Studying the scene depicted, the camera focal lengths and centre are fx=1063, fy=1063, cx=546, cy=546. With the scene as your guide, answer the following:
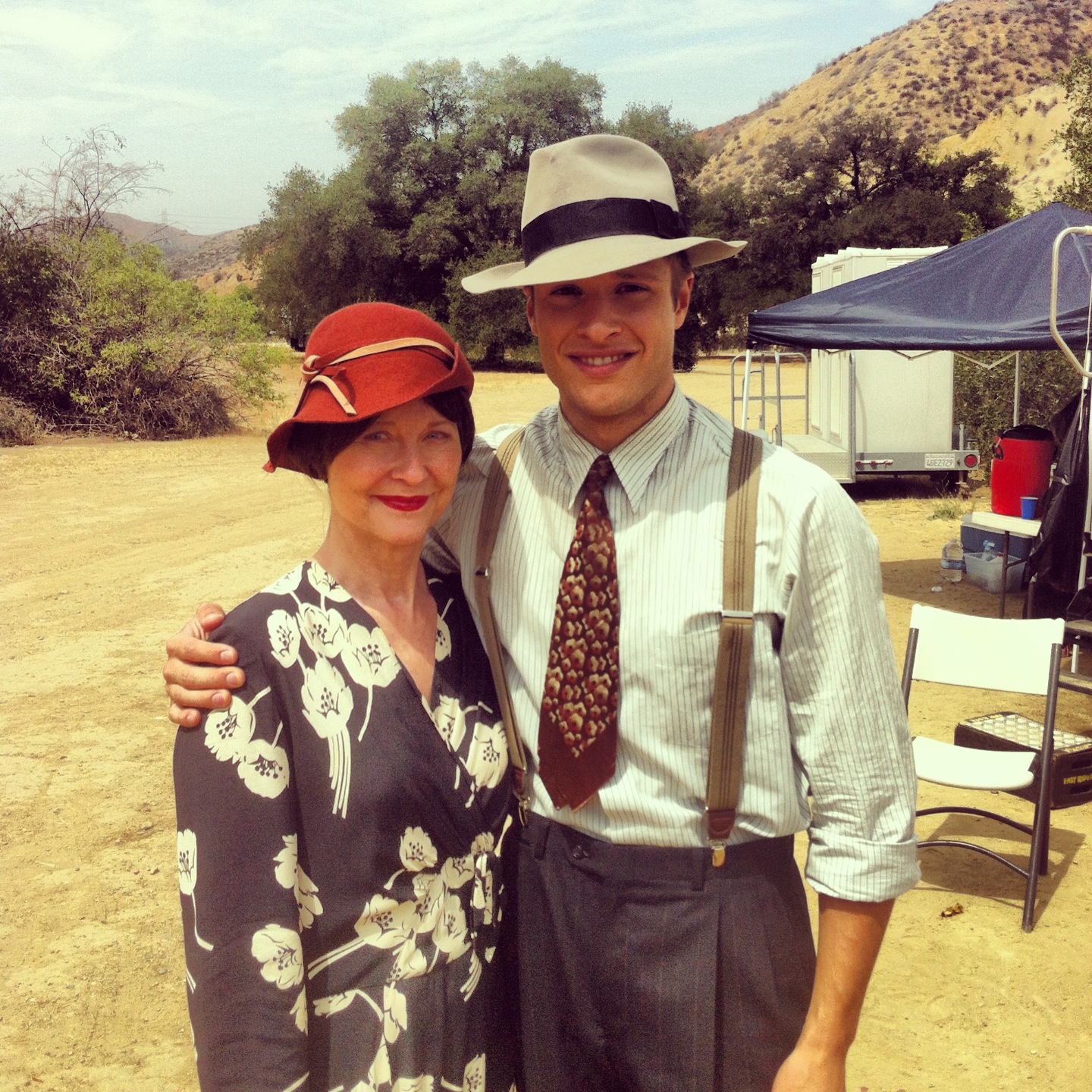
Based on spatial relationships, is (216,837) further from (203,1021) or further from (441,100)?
(441,100)

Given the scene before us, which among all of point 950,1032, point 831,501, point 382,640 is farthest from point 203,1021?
point 950,1032

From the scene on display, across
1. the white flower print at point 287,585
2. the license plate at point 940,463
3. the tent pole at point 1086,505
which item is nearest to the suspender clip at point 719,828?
the white flower print at point 287,585

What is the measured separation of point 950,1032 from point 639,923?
2.14m

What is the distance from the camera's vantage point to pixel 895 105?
64.2 m

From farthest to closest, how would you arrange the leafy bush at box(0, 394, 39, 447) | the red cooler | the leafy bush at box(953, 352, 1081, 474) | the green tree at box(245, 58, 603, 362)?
the green tree at box(245, 58, 603, 362)
the leafy bush at box(0, 394, 39, 447)
the leafy bush at box(953, 352, 1081, 474)
the red cooler

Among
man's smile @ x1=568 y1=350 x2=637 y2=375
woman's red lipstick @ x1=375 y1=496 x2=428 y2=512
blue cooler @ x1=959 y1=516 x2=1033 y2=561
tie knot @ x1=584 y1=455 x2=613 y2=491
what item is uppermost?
man's smile @ x1=568 y1=350 x2=637 y2=375

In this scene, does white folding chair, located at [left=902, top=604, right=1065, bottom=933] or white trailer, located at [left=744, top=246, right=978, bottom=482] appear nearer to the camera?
white folding chair, located at [left=902, top=604, right=1065, bottom=933]

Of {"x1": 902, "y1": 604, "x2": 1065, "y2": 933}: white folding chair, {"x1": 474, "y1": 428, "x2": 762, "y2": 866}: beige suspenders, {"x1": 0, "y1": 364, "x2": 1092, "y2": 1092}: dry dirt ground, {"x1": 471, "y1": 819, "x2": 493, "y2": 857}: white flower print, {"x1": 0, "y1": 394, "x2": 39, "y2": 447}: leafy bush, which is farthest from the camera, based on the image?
{"x1": 0, "y1": 394, "x2": 39, "y2": 447}: leafy bush

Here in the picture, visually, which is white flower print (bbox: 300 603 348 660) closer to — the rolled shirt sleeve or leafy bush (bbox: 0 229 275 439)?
the rolled shirt sleeve

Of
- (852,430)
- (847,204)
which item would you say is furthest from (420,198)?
(852,430)

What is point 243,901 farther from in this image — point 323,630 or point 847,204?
point 847,204

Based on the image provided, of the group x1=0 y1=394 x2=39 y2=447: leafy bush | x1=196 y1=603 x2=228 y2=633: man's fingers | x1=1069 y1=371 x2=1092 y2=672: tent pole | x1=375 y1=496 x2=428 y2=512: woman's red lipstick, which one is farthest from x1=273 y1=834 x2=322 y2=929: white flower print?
Answer: x1=0 y1=394 x2=39 y2=447: leafy bush

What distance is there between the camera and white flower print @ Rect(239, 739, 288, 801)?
1.44 meters

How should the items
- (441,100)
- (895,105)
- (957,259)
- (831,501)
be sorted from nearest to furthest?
(831,501) < (957,259) < (441,100) < (895,105)
